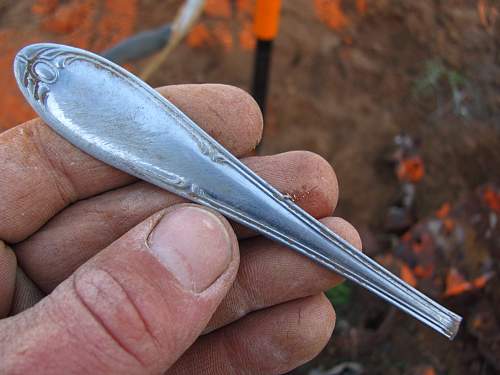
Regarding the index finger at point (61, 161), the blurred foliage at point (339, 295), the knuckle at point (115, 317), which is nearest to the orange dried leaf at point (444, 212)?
the blurred foliage at point (339, 295)

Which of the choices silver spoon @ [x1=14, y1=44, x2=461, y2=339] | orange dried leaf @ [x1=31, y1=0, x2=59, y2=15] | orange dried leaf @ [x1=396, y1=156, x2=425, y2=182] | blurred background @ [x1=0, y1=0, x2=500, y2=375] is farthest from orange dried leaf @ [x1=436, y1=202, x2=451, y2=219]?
orange dried leaf @ [x1=31, y1=0, x2=59, y2=15]

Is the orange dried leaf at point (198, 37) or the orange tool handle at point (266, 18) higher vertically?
the orange tool handle at point (266, 18)

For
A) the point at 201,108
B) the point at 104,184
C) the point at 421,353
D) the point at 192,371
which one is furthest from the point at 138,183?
the point at 421,353

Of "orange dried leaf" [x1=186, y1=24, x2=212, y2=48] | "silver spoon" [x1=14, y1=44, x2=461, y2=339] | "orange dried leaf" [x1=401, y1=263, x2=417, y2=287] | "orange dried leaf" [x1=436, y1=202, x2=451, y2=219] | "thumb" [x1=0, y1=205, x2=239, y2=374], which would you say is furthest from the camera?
"orange dried leaf" [x1=186, y1=24, x2=212, y2=48]

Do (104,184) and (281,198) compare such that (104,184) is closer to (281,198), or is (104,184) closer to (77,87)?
(77,87)

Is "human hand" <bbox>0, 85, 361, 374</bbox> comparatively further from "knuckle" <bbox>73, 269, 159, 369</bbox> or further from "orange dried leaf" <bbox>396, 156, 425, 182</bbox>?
"orange dried leaf" <bbox>396, 156, 425, 182</bbox>

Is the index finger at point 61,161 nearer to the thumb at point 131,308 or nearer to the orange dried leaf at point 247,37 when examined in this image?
the thumb at point 131,308
